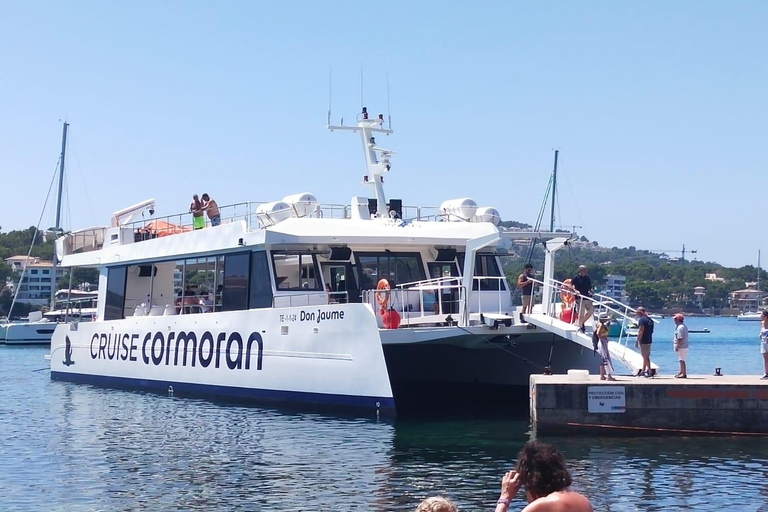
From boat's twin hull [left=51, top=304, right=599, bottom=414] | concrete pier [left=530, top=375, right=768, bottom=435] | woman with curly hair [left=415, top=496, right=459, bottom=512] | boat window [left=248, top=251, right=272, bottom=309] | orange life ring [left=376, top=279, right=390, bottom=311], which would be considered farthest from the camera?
boat window [left=248, top=251, right=272, bottom=309]

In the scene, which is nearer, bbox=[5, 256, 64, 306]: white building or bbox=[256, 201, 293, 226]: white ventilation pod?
bbox=[256, 201, 293, 226]: white ventilation pod

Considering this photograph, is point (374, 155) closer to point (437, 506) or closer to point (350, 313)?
point (350, 313)

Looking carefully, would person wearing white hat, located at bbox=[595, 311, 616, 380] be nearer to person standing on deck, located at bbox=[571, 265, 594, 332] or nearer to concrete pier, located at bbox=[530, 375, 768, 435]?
concrete pier, located at bbox=[530, 375, 768, 435]

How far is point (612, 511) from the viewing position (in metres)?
12.2

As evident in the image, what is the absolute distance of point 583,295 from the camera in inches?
778

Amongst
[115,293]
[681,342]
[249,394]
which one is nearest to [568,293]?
[681,342]

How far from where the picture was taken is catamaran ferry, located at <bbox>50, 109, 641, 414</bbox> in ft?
64.2

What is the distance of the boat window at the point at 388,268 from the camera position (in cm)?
2284

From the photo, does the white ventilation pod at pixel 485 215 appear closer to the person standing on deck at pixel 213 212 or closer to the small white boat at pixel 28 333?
the person standing on deck at pixel 213 212

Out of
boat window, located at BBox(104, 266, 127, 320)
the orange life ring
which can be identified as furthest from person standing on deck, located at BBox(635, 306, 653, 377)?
boat window, located at BBox(104, 266, 127, 320)

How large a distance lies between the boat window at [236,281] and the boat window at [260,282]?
0.21 metres

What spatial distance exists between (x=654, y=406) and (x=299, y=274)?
833 cm

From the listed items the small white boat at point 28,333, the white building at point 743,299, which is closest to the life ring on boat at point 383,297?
the small white boat at point 28,333

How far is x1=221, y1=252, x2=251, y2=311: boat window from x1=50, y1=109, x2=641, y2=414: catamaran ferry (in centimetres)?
4
